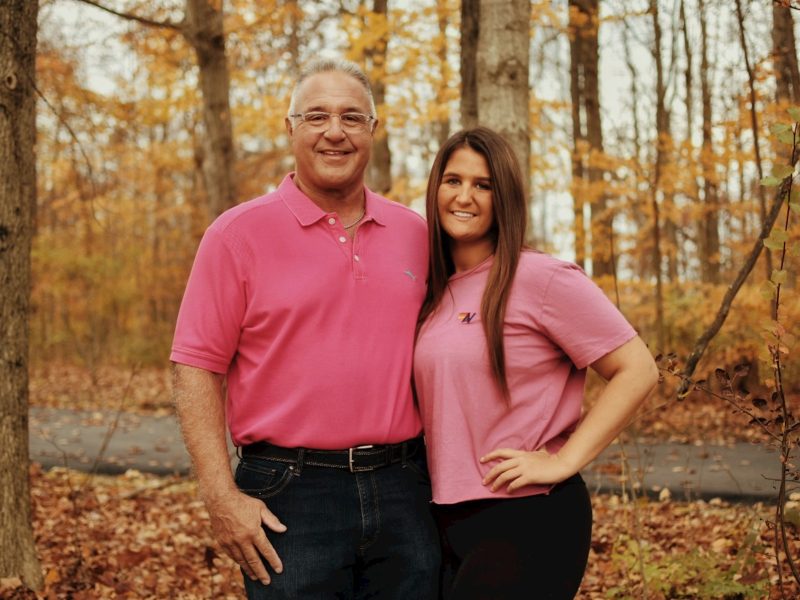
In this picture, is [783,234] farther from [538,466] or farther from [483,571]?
[483,571]

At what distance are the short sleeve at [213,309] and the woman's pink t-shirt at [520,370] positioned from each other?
66 cm

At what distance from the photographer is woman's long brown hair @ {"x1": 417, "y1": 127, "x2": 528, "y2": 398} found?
2779 millimetres

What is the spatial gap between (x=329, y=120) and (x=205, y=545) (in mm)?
4441

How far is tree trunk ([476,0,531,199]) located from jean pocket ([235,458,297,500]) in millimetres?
3296

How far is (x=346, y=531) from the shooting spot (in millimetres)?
2826

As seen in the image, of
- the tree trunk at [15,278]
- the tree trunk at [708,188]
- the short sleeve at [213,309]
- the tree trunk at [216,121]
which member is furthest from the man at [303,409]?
the tree trunk at [708,188]

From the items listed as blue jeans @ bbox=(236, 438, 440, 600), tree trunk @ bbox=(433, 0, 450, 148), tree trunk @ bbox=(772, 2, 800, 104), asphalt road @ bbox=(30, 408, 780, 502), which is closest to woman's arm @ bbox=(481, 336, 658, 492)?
blue jeans @ bbox=(236, 438, 440, 600)

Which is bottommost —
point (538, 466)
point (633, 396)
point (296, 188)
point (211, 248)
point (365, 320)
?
point (538, 466)

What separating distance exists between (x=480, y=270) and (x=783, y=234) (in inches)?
44.4

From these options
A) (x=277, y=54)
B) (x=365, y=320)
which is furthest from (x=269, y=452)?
(x=277, y=54)

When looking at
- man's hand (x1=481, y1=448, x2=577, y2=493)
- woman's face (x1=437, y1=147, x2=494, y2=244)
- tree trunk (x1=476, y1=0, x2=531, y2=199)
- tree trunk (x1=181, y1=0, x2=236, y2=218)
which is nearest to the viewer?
man's hand (x1=481, y1=448, x2=577, y2=493)

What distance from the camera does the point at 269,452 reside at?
9.31ft

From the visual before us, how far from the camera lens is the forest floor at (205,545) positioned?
4.62 metres

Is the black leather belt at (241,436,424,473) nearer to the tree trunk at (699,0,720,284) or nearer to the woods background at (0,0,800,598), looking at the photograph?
the woods background at (0,0,800,598)
